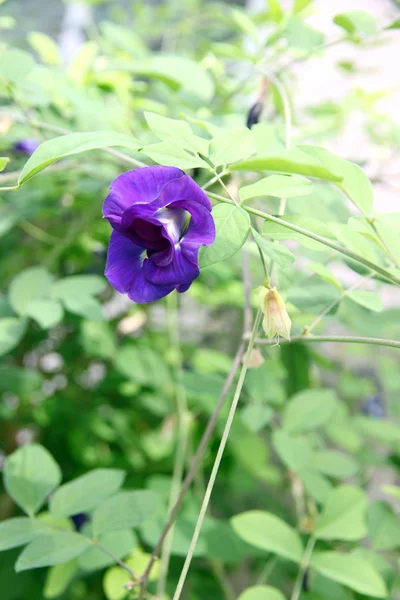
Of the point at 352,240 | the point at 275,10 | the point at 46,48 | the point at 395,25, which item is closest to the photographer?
the point at 352,240

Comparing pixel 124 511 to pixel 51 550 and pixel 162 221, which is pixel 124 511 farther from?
pixel 162 221

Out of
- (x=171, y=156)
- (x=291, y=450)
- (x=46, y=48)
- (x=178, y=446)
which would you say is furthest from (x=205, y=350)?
(x=46, y=48)

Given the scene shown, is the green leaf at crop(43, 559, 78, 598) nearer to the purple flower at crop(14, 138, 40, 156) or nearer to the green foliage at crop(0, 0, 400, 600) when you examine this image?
the green foliage at crop(0, 0, 400, 600)

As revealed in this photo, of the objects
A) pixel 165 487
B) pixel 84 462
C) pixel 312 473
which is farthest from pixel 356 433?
pixel 84 462

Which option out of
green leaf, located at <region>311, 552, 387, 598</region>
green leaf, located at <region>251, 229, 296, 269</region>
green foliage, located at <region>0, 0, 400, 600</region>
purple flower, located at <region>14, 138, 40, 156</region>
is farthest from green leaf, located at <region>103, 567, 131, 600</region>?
purple flower, located at <region>14, 138, 40, 156</region>

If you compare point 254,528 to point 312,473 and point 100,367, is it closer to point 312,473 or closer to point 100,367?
point 312,473
